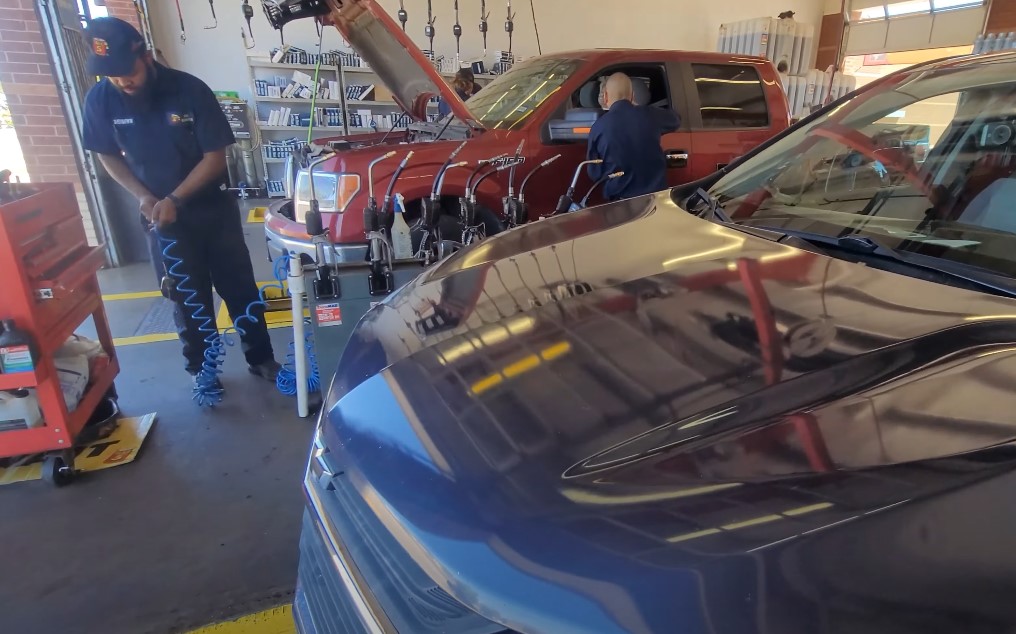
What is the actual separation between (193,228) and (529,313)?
2346mm

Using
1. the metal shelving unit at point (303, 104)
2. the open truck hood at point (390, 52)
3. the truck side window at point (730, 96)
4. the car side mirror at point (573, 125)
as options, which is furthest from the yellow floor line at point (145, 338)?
the metal shelving unit at point (303, 104)

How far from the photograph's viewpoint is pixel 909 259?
1.43m

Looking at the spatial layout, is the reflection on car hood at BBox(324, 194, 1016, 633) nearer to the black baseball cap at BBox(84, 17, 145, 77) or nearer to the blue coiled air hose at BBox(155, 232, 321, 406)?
the blue coiled air hose at BBox(155, 232, 321, 406)

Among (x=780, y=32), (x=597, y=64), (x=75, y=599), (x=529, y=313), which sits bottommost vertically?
(x=75, y=599)

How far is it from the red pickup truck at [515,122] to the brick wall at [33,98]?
246cm

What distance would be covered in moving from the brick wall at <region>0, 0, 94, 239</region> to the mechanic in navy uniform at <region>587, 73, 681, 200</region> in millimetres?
4474

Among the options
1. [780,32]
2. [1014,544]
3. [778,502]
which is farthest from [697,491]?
[780,32]

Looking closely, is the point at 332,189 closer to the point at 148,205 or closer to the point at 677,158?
the point at 148,205

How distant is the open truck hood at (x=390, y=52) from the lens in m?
3.70

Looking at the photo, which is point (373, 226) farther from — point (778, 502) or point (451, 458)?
point (778, 502)

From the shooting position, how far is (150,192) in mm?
2852

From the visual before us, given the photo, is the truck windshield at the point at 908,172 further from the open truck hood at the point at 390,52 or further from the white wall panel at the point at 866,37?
the white wall panel at the point at 866,37

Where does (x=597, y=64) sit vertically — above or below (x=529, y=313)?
above

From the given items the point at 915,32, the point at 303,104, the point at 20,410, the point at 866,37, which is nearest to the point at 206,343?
the point at 20,410
